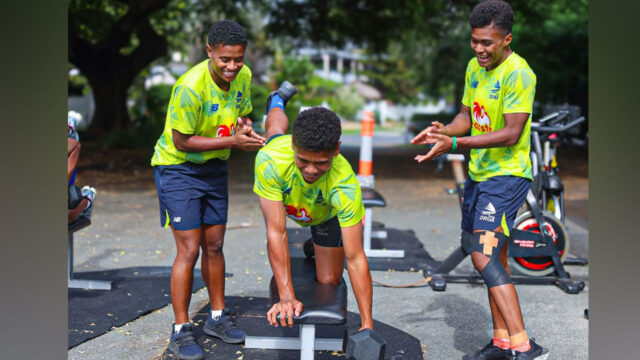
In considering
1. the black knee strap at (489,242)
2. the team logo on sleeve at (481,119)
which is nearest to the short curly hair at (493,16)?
the team logo on sleeve at (481,119)

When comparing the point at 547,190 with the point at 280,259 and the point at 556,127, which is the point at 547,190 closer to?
the point at 556,127

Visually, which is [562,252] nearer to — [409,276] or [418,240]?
[409,276]

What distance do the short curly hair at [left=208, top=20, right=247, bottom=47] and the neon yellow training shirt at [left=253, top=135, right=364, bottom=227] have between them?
2.21ft

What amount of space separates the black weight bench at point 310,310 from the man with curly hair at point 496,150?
85 centimetres

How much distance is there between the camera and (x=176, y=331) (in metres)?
4.10

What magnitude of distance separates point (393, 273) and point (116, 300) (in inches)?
96.9

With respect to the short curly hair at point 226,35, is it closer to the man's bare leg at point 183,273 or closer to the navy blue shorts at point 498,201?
the man's bare leg at point 183,273

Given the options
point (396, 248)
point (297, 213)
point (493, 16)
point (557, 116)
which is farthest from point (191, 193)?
point (557, 116)

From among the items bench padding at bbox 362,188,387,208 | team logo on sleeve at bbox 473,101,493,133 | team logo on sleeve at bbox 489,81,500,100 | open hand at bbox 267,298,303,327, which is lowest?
open hand at bbox 267,298,303,327

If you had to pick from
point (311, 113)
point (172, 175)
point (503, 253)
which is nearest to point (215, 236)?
point (172, 175)

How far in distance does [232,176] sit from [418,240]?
703 centimetres

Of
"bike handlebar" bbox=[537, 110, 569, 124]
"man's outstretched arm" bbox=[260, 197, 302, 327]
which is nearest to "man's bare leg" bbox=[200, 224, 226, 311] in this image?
"man's outstretched arm" bbox=[260, 197, 302, 327]

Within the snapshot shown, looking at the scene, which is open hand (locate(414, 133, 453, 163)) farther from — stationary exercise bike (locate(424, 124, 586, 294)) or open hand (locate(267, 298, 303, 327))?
stationary exercise bike (locate(424, 124, 586, 294))

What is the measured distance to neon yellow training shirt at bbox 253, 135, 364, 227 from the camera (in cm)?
339
